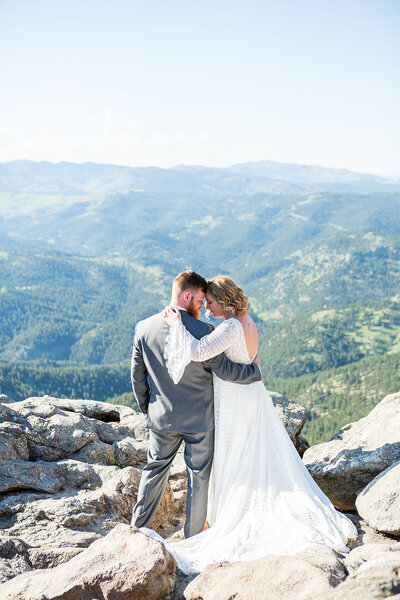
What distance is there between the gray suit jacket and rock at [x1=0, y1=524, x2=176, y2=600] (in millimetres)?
1627

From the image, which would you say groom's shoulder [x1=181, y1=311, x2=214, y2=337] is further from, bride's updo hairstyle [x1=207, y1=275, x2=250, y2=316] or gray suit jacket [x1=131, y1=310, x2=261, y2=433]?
bride's updo hairstyle [x1=207, y1=275, x2=250, y2=316]

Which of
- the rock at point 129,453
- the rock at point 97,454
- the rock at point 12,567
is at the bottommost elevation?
the rock at point 129,453

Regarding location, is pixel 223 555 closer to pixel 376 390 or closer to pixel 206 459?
pixel 206 459

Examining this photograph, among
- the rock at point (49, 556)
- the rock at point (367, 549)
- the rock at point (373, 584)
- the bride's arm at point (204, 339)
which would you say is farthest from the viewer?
the bride's arm at point (204, 339)

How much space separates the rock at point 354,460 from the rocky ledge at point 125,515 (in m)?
0.02

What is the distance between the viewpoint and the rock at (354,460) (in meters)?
7.67

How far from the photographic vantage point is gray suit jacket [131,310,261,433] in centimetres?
604

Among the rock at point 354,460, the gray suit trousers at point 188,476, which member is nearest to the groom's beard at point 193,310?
the gray suit trousers at point 188,476

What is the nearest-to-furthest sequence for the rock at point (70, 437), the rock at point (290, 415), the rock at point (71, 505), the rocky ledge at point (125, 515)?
the rocky ledge at point (125, 515), the rock at point (71, 505), the rock at point (70, 437), the rock at point (290, 415)

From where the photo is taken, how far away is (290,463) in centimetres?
640

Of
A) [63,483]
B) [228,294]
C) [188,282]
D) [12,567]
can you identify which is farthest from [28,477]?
[228,294]

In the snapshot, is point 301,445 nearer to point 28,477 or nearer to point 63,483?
point 63,483

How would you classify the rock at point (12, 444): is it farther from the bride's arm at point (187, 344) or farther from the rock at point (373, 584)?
the rock at point (373, 584)

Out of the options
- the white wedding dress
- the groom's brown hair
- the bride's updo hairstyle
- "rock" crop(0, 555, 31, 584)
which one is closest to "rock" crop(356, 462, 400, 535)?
the white wedding dress
